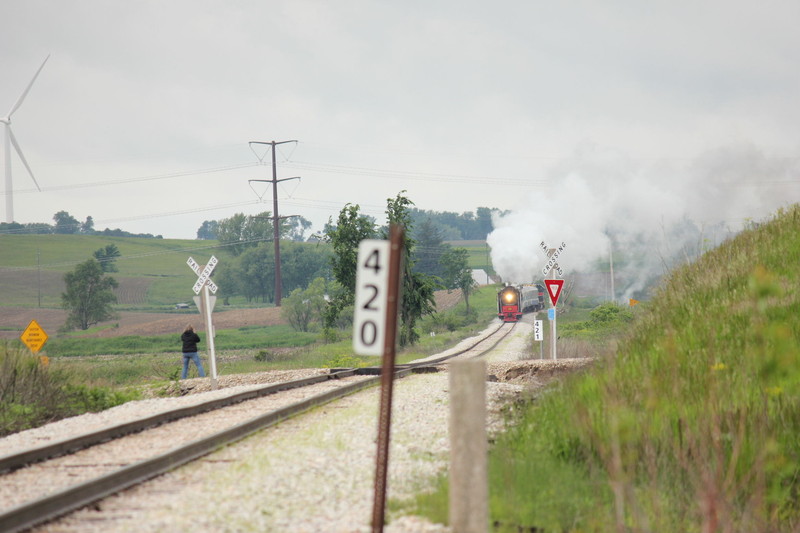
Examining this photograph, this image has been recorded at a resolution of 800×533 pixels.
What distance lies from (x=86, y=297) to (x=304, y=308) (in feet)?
85.9

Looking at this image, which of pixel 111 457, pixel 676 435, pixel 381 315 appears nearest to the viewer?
pixel 381 315

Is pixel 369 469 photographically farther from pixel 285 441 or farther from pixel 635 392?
pixel 635 392

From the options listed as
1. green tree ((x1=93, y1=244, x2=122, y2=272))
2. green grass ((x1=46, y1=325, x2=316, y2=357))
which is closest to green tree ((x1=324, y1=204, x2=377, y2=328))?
green grass ((x1=46, y1=325, x2=316, y2=357))

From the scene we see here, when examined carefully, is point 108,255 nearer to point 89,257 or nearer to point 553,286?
point 89,257

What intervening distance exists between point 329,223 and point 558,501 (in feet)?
136

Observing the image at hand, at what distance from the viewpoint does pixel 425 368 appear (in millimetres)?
25422

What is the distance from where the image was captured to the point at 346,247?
153 ft

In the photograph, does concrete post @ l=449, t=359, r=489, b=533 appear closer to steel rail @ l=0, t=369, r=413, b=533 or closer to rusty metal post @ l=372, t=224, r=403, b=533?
rusty metal post @ l=372, t=224, r=403, b=533

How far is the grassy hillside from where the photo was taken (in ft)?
407

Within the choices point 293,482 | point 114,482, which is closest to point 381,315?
point 293,482

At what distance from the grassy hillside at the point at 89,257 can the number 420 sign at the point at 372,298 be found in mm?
112647

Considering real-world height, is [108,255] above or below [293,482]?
above

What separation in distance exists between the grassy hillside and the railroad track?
105 meters

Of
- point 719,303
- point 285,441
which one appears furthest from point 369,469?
point 719,303
